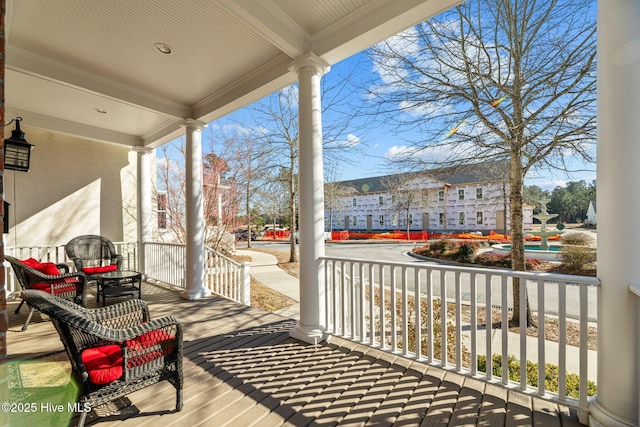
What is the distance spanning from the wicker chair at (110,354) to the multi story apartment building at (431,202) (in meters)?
5.02

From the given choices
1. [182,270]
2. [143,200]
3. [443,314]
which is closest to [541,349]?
[443,314]

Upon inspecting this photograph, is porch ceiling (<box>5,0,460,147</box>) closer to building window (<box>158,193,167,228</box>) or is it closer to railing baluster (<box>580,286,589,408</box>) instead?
railing baluster (<box>580,286,589,408</box>)

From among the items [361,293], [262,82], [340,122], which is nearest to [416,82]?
[262,82]

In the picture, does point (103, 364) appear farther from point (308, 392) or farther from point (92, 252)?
point (92, 252)

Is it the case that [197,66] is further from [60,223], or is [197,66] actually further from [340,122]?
[340,122]

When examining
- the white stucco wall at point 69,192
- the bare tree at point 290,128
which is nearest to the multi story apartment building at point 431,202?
the bare tree at point 290,128

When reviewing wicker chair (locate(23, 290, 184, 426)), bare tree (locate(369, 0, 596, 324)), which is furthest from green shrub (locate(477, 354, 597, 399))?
wicker chair (locate(23, 290, 184, 426))

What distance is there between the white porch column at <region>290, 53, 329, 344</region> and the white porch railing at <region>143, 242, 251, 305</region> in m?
2.38

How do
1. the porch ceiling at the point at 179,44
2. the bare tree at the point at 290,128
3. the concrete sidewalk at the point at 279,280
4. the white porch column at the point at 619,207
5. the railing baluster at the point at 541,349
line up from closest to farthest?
1. the white porch column at the point at 619,207
2. the railing baluster at the point at 541,349
3. the porch ceiling at the point at 179,44
4. the concrete sidewalk at the point at 279,280
5. the bare tree at the point at 290,128

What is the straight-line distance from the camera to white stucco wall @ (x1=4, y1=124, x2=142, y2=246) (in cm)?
575

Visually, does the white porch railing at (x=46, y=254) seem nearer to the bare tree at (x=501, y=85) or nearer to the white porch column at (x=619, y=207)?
the bare tree at (x=501, y=85)

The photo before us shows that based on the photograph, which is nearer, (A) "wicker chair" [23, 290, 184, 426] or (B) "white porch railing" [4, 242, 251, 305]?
(A) "wicker chair" [23, 290, 184, 426]

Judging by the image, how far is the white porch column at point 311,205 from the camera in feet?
10.4

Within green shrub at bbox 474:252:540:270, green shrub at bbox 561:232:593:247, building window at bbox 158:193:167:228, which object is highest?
building window at bbox 158:193:167:228
